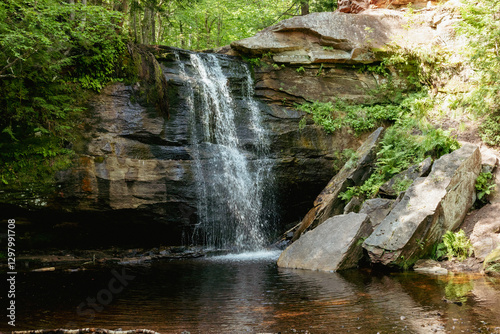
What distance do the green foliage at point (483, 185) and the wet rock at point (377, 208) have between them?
Result: 1.84 m

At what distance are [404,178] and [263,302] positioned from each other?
5594mm

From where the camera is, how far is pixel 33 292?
6.32 metres

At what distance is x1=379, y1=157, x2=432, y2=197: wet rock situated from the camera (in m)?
8.98

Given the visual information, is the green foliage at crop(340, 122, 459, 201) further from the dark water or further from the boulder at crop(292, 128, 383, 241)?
the dark water

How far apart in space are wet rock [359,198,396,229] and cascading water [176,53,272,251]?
355 centimetres

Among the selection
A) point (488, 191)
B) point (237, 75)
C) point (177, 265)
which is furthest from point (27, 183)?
point (488, 191)

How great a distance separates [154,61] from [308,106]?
17.6 feet

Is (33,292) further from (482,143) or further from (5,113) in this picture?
(482,143)

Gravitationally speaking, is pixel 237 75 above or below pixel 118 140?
above

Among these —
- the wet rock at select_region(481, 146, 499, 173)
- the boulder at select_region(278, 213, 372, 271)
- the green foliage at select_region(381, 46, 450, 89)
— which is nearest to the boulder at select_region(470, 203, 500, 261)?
the wet rock at select_region(481, 146, 499, 173)

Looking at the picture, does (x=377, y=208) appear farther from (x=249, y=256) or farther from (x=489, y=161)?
(x=249, y=256)

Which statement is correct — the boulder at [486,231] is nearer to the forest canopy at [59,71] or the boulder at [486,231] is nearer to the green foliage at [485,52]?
the forest canopy at [59,71]

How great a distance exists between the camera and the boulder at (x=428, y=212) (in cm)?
722

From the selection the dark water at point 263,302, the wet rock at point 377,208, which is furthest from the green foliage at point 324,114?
the dark water at point 263,302
